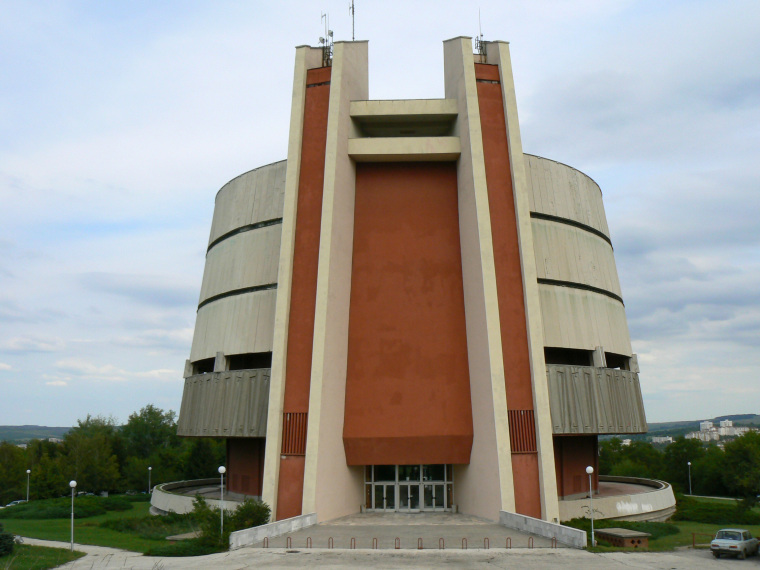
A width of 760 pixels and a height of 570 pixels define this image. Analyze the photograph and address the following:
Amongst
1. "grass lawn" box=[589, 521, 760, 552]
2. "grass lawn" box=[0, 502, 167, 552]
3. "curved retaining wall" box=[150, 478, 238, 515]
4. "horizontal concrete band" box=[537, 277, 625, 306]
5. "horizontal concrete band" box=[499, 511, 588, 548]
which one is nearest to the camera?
"horizontal concrete band" box=[499, 511, 588, 548]

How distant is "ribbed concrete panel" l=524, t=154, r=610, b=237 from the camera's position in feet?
110

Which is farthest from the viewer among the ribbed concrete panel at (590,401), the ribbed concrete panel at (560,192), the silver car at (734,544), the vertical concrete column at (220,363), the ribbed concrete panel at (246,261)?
the ribbed concrete panel at (560,192)

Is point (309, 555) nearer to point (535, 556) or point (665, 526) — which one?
point (535, 556)

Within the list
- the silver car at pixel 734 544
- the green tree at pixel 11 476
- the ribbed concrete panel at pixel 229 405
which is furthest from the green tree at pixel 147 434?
the silver car at pixel 734 544

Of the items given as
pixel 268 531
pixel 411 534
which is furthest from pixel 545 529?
pixel 268 531

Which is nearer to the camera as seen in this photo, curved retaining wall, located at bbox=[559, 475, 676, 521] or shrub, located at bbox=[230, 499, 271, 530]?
shrub, located at bbox=[230, 499, 271, 530]

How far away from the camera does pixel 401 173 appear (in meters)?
31.6

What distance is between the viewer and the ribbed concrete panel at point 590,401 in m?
28.3

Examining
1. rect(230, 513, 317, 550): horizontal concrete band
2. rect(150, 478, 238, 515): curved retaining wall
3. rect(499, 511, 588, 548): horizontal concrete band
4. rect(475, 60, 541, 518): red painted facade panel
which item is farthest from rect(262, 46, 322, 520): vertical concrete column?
rect(499, 511, 588, 548): horizontal concrete band

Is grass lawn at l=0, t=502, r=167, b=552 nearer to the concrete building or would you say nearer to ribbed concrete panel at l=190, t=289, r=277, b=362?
the concrete building

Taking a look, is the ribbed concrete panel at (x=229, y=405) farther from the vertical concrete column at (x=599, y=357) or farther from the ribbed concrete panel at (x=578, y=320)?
the vertical concrete column at (x=599, y=357)

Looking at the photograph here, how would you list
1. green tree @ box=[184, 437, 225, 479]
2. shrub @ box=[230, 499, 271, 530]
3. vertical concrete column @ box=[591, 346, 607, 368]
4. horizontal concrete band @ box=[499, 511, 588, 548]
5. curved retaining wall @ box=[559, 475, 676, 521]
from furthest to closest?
green tree @ box=[184, 437, 225, 479], vertical concrete column @ box=[591, 346, 607, 368], curved retaining wall @ box=[559, 475, 676, 521], shrub @ box=[230, 499, 271, 530], horizontal concrete band @ box=[499, 511, 588, 548]

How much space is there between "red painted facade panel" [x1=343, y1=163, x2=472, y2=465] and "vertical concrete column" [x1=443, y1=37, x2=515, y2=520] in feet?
2.39

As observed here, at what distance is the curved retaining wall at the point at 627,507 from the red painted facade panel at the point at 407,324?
531 centimetres
